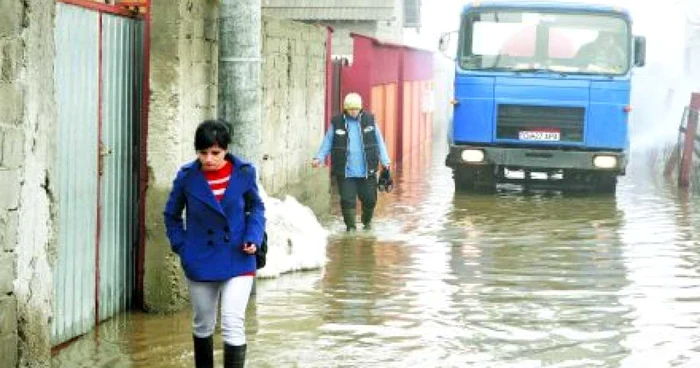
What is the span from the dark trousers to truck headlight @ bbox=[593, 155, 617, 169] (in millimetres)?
5686

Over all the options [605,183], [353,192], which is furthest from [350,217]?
[605,183]

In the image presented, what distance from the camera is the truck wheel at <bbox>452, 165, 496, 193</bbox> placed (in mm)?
21578

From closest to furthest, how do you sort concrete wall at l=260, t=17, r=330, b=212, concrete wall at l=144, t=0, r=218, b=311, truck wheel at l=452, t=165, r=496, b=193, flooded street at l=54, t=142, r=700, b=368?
flooded street at l=54, t=142, r=700, b=368, concrete wall at l=144, t=0, r=218, b=311, concrete wall at l=260, t=17, r=330, b=212, truck wheel at l=452, t=165, r=496, b=193

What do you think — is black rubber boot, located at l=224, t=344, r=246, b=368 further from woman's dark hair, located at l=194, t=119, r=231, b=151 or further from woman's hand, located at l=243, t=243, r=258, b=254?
woman's dark hair, located at l=194, t=119, r=231, b=151

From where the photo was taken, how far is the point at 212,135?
7.23 meters

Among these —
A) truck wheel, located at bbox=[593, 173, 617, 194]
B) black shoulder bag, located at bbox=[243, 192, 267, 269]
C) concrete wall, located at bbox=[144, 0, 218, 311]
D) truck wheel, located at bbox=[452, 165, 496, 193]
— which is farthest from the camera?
truck wheel, located at bbox=[452, 165, 496, 193]

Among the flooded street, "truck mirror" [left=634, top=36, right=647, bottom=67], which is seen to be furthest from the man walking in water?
"truck mirror" [left=634, top=36, right=647, bottom=67]

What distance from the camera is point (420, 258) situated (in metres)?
13.6

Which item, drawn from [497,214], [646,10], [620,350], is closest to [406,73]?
[497,214]

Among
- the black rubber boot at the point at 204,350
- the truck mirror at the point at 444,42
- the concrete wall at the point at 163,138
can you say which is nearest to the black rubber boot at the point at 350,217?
the truck mirror at the point at 444,42

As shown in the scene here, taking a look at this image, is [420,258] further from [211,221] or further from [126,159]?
[211,221]

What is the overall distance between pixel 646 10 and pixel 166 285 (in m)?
62.4

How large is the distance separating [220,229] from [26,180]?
3.34 ft

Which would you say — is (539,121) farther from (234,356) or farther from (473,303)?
(234,356)
